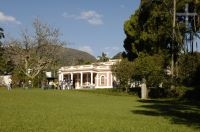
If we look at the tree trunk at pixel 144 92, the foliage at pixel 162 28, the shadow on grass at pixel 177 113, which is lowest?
the shadow on grass at pixel 177 113

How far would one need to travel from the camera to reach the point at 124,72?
174 ft

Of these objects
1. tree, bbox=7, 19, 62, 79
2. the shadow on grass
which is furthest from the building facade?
the shadow on grass

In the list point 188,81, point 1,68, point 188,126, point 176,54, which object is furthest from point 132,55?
point 188,126

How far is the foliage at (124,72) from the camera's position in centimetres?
5251

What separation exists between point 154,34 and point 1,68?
42723 mm

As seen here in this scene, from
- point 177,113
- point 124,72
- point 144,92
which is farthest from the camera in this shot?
point 124,72

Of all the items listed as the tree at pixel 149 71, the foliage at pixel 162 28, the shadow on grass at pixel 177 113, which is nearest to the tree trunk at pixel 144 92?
the tree at pixel 149 71

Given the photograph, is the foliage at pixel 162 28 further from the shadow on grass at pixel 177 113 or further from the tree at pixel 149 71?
the shadow on grass at pixel 177 113

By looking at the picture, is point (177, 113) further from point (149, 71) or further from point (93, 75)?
point (93, 75)

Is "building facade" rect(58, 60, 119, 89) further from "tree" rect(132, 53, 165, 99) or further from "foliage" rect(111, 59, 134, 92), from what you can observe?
"tree" rect(132, 53, 165, 99)

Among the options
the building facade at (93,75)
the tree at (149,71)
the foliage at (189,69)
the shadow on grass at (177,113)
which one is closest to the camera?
the shadow on grass at (177,113)

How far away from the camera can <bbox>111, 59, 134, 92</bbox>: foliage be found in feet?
172

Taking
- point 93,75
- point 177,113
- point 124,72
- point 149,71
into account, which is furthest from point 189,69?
point 93,75

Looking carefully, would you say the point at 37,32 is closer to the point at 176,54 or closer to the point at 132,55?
the point at 132,55
